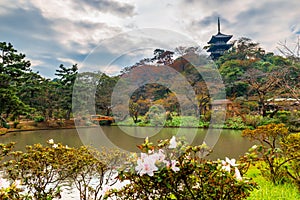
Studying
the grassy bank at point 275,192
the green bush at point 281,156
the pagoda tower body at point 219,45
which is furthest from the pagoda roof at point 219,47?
the grassy bank at point 275,192

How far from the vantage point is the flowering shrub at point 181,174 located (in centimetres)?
103

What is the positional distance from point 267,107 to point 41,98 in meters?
10.6

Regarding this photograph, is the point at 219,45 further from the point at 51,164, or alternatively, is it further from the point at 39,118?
the point at 51,164

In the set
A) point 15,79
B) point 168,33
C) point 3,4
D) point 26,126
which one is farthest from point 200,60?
point 26,126

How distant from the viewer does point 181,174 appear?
1.08 m

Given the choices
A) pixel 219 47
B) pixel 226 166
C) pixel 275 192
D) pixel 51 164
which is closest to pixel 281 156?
pixel 275 192

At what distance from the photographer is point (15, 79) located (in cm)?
1127

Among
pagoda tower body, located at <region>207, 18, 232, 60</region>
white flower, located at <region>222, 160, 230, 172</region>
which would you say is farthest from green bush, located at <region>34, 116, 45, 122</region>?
white flower, located at <region>222, 160, 230, 172</region>

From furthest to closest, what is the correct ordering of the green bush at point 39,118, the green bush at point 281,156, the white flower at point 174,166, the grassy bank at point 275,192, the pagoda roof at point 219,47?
the pagoda roof at point 219,47, the green bush at point 39,118, the green bush at point 281,156, the grassy bank at point 275,192, the white flower at point 174,166

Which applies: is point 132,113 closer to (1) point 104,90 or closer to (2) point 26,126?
(1) point 104,90

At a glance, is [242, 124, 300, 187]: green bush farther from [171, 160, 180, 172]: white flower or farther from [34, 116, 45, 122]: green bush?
[34, 116, 45, 122]: green bush

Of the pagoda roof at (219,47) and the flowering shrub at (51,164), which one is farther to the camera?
the pagoda roof at (219,47)

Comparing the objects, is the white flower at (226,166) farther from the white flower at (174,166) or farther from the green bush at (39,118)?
the green bush at (39,118)

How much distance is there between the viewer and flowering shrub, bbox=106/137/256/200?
1034mm
